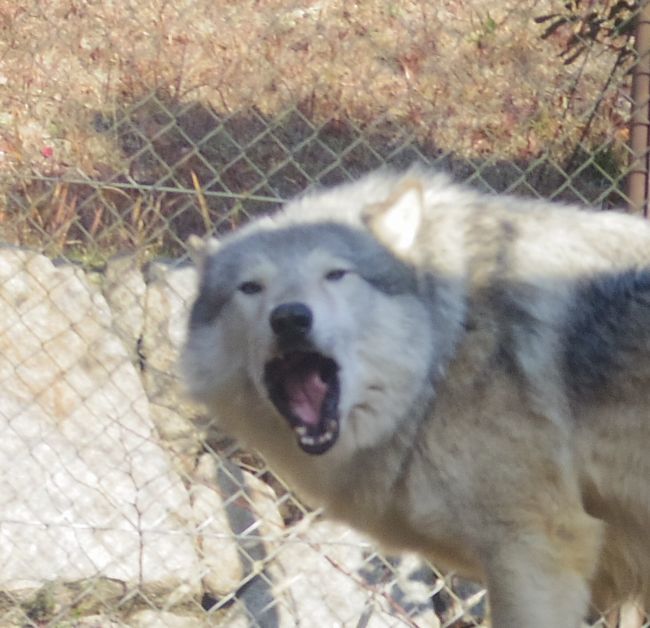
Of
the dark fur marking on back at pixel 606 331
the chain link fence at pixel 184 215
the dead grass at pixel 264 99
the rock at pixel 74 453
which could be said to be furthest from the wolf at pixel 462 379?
the dead grass at pixel 264 99

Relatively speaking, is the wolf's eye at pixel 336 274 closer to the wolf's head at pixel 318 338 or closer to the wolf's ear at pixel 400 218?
the wolf's head at pixel 318 338

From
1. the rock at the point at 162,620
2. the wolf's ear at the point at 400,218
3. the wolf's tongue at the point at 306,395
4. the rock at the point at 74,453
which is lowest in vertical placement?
the rock at the point at 162,620

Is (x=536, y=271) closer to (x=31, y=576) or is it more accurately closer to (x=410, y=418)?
(x=410, y=418)

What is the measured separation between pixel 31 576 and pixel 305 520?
1.12 m

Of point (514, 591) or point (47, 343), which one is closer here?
point (514, 591)

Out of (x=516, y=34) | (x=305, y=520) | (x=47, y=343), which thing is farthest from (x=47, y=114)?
(x=305, y=520)

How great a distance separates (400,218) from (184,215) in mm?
2831

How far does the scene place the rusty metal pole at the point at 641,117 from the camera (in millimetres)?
4102

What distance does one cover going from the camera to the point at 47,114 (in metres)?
6.73

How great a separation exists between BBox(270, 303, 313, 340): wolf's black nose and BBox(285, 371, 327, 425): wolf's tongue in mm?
174

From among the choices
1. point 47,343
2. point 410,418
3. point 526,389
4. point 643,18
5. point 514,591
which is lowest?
point 47,343

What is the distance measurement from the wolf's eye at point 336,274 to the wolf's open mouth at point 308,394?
0.69 feet

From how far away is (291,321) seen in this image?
2.81 m

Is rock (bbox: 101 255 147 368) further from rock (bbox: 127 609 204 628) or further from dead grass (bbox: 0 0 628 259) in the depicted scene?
rock (bbox: 127 609 204 628)
